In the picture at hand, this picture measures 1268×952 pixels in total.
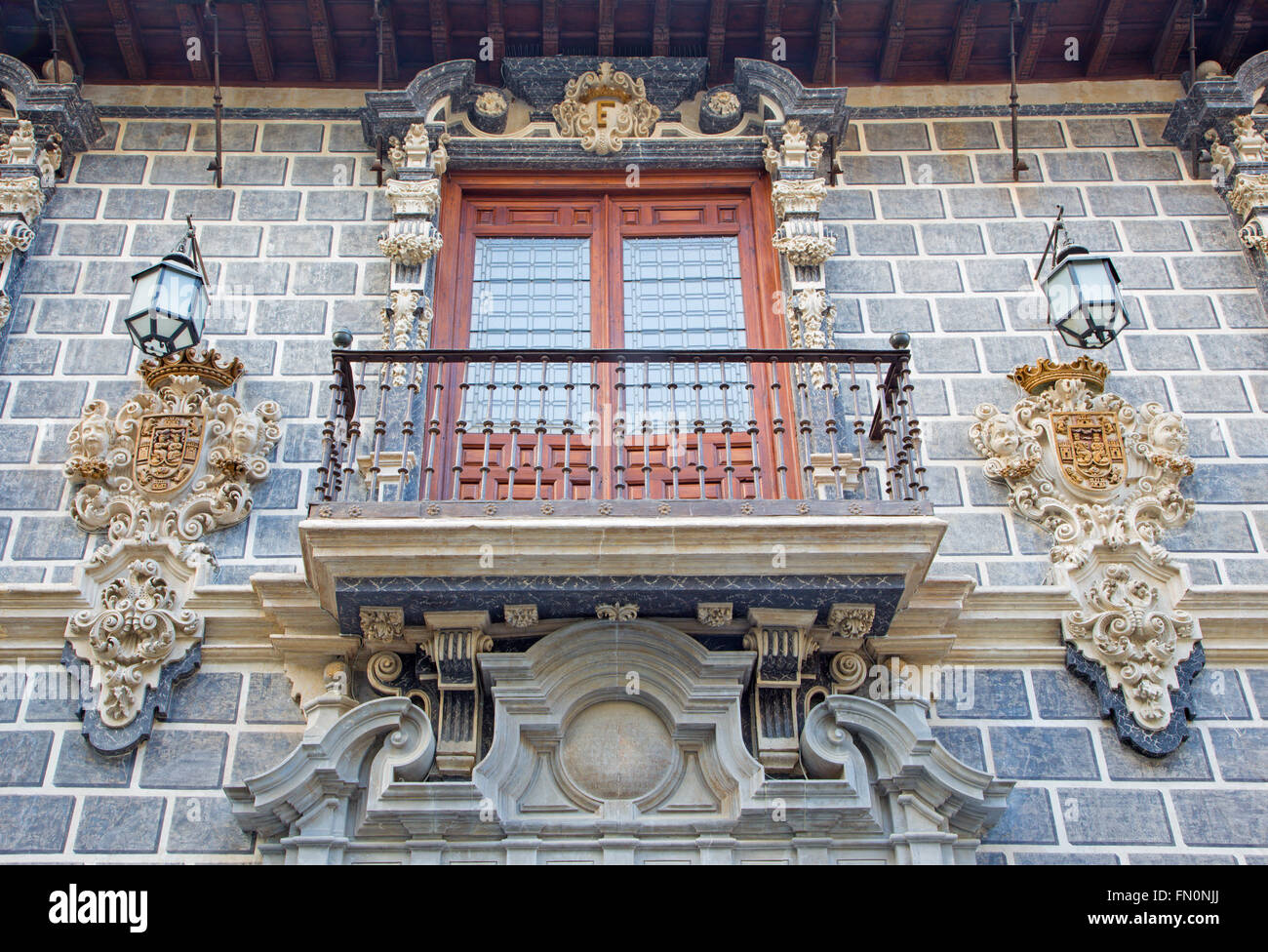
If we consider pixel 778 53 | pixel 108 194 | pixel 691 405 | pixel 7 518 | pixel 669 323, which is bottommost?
pixel 7 518

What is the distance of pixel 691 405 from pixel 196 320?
2.84m

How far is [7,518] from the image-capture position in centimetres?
723

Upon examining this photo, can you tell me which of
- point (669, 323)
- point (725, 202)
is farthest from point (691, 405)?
point (725, 202)

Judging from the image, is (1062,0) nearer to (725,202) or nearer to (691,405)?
→ (725,202)

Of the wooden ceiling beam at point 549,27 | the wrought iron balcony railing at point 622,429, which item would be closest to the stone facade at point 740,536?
the wooden ceiling beam at point 549,27

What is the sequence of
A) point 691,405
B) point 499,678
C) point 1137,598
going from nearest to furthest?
point 499,678 < point 1137,598 < point 691,405

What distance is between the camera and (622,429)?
6.74 metres

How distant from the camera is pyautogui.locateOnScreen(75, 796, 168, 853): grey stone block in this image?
6.28m

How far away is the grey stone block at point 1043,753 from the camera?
653 cm

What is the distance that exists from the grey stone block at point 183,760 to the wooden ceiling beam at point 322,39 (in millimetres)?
4682

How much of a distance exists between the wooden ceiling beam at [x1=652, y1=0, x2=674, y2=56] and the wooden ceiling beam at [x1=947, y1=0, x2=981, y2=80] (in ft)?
6.35

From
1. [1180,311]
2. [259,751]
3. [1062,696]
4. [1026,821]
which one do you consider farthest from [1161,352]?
[259,751]

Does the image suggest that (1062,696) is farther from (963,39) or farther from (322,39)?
(322,39)

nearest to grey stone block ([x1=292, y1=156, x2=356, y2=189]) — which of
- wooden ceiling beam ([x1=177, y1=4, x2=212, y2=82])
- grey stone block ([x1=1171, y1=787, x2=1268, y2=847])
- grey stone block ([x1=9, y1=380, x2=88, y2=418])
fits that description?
wooden ceiling beam ([x1=177, y1=4, x2=212, y2=82])
